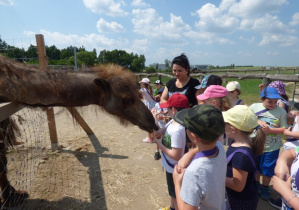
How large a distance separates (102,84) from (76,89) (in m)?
0.34

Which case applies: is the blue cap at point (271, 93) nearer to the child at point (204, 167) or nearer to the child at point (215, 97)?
the child at point (215, 97)

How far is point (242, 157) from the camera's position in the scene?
1.58 meters

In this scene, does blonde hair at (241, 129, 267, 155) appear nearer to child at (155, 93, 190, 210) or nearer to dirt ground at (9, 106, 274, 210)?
child at (155, 93, 190, 210)

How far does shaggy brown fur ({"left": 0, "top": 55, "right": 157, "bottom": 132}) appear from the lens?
2.08m

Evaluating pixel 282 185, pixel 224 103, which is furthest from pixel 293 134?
pixel 282 185

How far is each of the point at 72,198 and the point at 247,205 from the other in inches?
108

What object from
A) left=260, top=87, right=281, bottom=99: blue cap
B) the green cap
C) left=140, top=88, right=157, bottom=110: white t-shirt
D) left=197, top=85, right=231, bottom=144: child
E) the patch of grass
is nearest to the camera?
the green cap

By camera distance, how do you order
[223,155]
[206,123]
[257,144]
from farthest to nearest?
[257,144]
[223,155]
[206,123]

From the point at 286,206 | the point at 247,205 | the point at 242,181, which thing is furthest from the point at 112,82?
the point at 286,206

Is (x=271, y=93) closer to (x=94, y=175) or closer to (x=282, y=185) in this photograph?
(x=282, y=185)

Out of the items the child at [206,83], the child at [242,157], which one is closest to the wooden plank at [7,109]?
the child at [242,157]

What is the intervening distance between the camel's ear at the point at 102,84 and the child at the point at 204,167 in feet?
4.90

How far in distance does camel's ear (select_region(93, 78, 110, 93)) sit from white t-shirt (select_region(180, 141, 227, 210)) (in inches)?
64.9

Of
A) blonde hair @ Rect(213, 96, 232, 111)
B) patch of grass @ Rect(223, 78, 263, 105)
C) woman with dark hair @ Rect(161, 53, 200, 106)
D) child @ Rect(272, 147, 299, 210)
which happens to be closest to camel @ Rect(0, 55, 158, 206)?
woman with dark hair @ Rect(161, 53, 200, 106)
